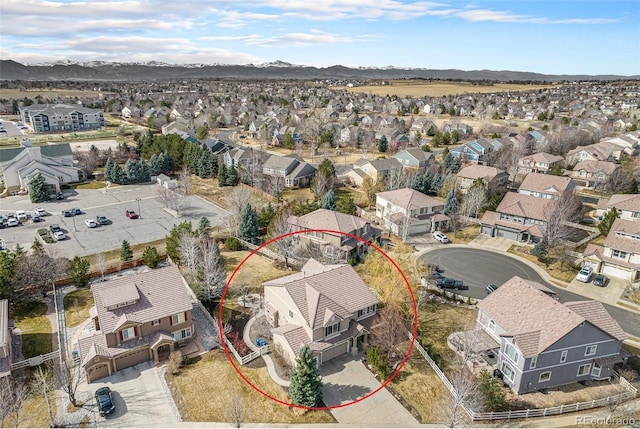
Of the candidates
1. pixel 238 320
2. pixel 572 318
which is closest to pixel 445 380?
pixel 572 318

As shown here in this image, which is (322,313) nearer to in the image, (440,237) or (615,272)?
(440,237)

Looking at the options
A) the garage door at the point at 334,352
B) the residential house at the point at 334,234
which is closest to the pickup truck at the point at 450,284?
the residential house at the point at 334,234

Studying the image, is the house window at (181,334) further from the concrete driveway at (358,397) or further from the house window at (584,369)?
the house window at (584,369)

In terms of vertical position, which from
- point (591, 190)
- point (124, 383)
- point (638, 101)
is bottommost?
point (124, 383)

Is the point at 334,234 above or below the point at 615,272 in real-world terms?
above

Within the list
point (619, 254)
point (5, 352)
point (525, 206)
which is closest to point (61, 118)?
point (5, 352)

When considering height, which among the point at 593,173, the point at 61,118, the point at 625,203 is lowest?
the point at 625,203

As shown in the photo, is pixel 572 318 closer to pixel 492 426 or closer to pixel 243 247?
pixel 492 426
